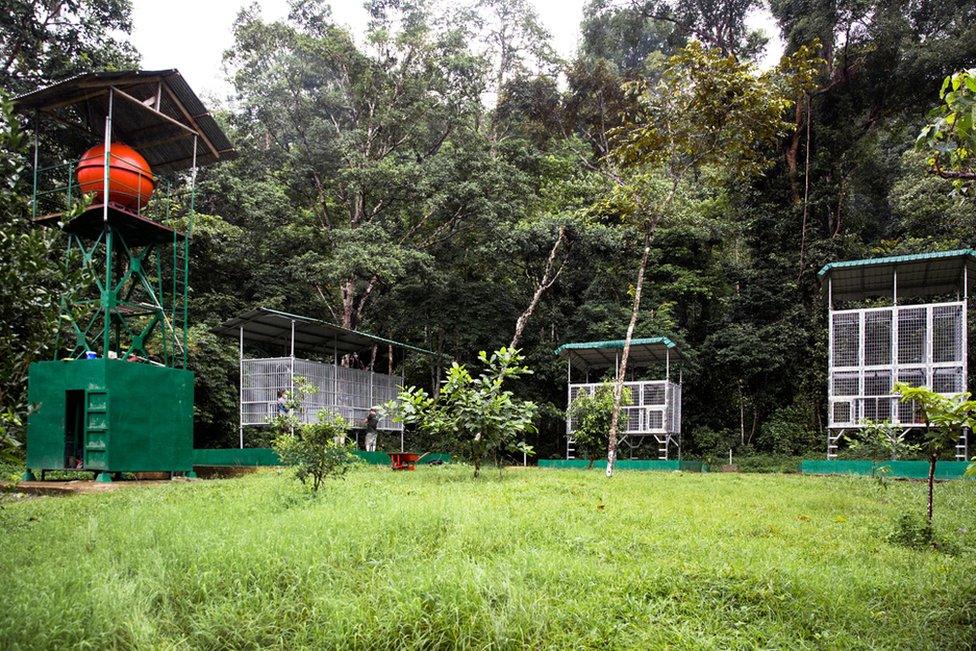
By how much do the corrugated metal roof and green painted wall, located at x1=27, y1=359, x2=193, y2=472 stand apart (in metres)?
4.51

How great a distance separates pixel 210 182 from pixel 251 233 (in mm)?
2058

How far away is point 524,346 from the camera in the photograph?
84.1 ft

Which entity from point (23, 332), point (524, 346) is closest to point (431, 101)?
point (524, 346)

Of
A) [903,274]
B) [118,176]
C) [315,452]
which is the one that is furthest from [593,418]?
[118,176]

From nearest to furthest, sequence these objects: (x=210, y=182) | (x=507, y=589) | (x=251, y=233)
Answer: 1. (x=507, y=589)
2. (x=210, y=182)
3. (x=251, y=233)

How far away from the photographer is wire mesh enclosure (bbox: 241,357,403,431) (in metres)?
17.3

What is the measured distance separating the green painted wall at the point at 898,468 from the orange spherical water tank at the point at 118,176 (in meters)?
14.7

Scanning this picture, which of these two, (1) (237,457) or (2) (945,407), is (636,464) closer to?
(1) (237,457)

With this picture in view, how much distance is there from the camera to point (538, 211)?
2428cm

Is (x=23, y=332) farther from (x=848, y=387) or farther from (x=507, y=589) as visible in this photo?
(x=848, y=387)

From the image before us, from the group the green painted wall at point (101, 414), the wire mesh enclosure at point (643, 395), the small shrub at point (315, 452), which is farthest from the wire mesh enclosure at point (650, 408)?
the small shrub at point (315, 452)

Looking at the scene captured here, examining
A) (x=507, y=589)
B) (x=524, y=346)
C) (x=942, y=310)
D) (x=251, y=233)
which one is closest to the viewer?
(x=507, y=589)

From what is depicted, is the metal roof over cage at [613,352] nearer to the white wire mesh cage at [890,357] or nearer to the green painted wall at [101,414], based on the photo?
the white wire mesh cage at [890,357]

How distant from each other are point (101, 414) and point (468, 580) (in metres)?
9.04
